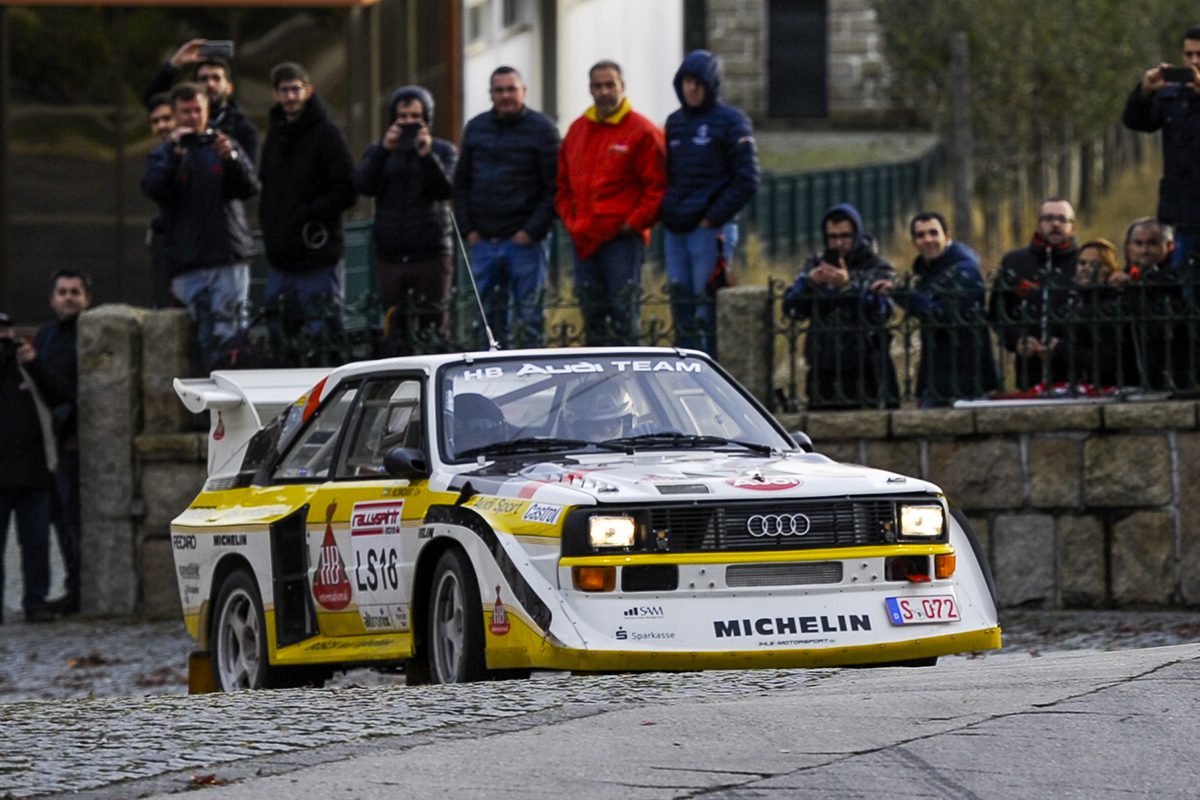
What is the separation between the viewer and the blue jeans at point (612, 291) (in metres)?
15.4

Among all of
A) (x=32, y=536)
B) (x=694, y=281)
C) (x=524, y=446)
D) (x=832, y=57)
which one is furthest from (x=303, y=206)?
(x=832, y=57)

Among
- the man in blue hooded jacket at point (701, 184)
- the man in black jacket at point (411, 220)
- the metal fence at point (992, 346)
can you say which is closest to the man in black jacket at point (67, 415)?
the man in black jacket at point (411, 220)

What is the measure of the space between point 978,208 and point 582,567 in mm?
35467

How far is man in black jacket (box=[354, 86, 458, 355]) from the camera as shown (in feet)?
51.9

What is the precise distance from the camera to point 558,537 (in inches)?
391

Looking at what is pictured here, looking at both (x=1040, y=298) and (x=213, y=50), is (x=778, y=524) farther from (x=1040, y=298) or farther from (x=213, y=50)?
(x=213, y=50)

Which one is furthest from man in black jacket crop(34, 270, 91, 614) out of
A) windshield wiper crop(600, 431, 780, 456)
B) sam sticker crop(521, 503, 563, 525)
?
sam sticker crop(521, 503, 563, 525)

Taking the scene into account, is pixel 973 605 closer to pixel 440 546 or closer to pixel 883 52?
pixel 440 546

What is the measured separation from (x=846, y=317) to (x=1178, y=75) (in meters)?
2.19

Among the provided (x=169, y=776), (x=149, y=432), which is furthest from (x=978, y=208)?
(x=169, y=776)

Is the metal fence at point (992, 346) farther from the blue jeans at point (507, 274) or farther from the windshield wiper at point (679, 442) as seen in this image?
the windshield wiper at point (679, 442)

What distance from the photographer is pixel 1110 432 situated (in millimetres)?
14852

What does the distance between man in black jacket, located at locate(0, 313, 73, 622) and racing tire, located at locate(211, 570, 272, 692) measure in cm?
479

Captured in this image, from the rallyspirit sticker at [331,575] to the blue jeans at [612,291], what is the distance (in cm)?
411
